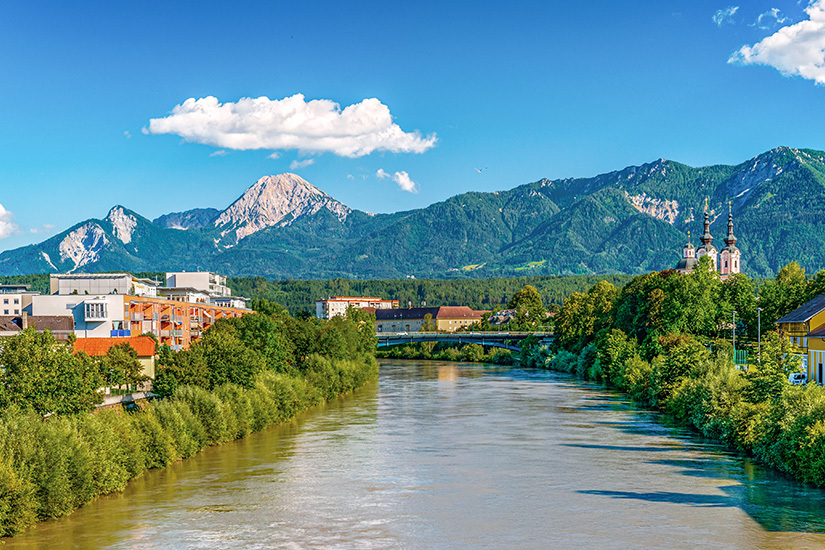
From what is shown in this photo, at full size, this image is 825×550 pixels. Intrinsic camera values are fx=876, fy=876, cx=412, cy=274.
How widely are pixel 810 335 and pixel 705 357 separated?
31.6 ft

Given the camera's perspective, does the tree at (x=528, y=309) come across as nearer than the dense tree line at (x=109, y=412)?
No

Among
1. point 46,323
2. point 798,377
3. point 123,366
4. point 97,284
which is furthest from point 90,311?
point 798,377

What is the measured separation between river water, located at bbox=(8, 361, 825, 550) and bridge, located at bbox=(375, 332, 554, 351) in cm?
8779

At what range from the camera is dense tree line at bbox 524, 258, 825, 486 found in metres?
38.7

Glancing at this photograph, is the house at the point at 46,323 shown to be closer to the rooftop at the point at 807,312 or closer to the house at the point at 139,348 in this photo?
the house at the point at 139,348

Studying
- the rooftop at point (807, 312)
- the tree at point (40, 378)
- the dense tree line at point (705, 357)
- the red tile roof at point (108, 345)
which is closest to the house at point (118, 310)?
the red tile roof at point (108, 345)

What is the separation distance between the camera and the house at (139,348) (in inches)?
2231

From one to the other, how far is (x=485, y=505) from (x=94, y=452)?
589 inches

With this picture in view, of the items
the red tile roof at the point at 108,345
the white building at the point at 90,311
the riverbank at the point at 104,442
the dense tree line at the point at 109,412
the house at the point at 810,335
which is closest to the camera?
the riverbank at the point at 104,442

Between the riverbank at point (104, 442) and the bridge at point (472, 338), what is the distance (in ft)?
301

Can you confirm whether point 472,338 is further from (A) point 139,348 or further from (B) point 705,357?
(A) point 139,348

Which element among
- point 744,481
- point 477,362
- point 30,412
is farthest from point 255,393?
point 477,362

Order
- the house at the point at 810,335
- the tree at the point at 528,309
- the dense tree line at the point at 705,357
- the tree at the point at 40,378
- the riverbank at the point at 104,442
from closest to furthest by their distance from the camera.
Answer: the riverbank at the point at 104,442, the tree at the point at 40,378, the dense tree line at the point at 705,357, the house at the point at 810,335, the tree at the point at 528,309

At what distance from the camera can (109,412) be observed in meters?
37.8
